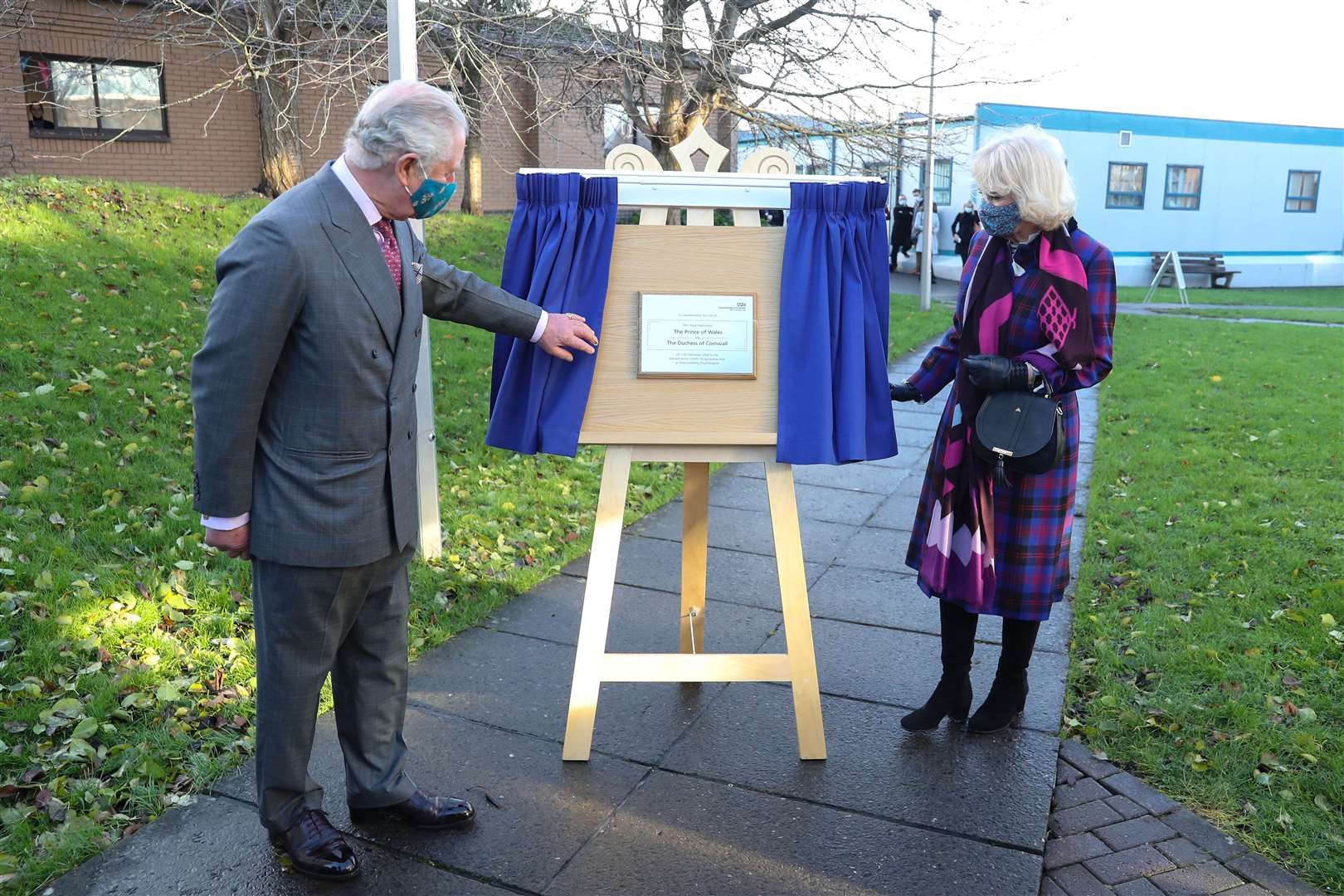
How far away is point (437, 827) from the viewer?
305cm

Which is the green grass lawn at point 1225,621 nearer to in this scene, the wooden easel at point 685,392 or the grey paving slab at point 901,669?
the grey paving slab at point 901,669

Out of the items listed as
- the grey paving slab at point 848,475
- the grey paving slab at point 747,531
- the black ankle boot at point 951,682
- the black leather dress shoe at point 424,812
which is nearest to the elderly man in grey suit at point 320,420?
the black leather dress shoe at point 424,812

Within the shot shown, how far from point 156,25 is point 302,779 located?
15871 mm

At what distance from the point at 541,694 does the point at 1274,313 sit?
2037 centimetres

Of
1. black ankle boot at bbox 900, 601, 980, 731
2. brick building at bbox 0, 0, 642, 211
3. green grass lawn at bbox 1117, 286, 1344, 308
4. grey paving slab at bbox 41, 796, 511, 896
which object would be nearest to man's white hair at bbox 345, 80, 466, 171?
grey paving slab at bbox 41, 796, 511, 896

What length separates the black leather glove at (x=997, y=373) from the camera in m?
3.21

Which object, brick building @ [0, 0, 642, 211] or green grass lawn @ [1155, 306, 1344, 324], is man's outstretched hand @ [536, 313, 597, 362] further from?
green grass lawn @ [1155, 306, 1344, 324]

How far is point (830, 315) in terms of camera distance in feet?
10.6

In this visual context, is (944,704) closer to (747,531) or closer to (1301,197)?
(747,531)

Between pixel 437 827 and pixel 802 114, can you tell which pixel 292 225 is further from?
pixel 802 114

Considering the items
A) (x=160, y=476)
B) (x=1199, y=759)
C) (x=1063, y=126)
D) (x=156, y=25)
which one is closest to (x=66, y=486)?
(x=160, y=476)

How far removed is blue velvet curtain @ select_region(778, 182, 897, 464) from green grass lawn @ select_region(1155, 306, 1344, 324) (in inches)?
710

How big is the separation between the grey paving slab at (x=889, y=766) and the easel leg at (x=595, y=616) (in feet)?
1.07

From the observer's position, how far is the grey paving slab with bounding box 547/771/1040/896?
282cm
